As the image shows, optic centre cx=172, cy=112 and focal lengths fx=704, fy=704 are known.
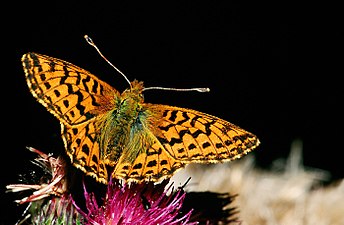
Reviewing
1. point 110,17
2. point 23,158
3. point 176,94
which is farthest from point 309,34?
point 23,158

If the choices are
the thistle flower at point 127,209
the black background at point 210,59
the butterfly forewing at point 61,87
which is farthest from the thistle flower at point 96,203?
the black background at point 210,59

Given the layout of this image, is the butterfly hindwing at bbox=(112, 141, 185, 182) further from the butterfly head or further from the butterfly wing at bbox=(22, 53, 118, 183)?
the butterfly head

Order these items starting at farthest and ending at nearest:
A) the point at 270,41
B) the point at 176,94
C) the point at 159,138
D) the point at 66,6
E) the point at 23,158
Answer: the point at 270,41
the point at 176,94
the point at 66,6
the point at 23,158
the point at 159,138

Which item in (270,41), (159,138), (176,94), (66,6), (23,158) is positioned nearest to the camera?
(159,138)

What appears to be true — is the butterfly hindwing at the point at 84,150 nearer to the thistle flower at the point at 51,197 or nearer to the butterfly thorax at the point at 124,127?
the butterfly thorax at the point at 124,127

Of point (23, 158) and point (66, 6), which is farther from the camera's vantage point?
point (66, 6)

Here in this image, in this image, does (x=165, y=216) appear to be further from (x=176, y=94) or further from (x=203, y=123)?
(x=176, y=94)
